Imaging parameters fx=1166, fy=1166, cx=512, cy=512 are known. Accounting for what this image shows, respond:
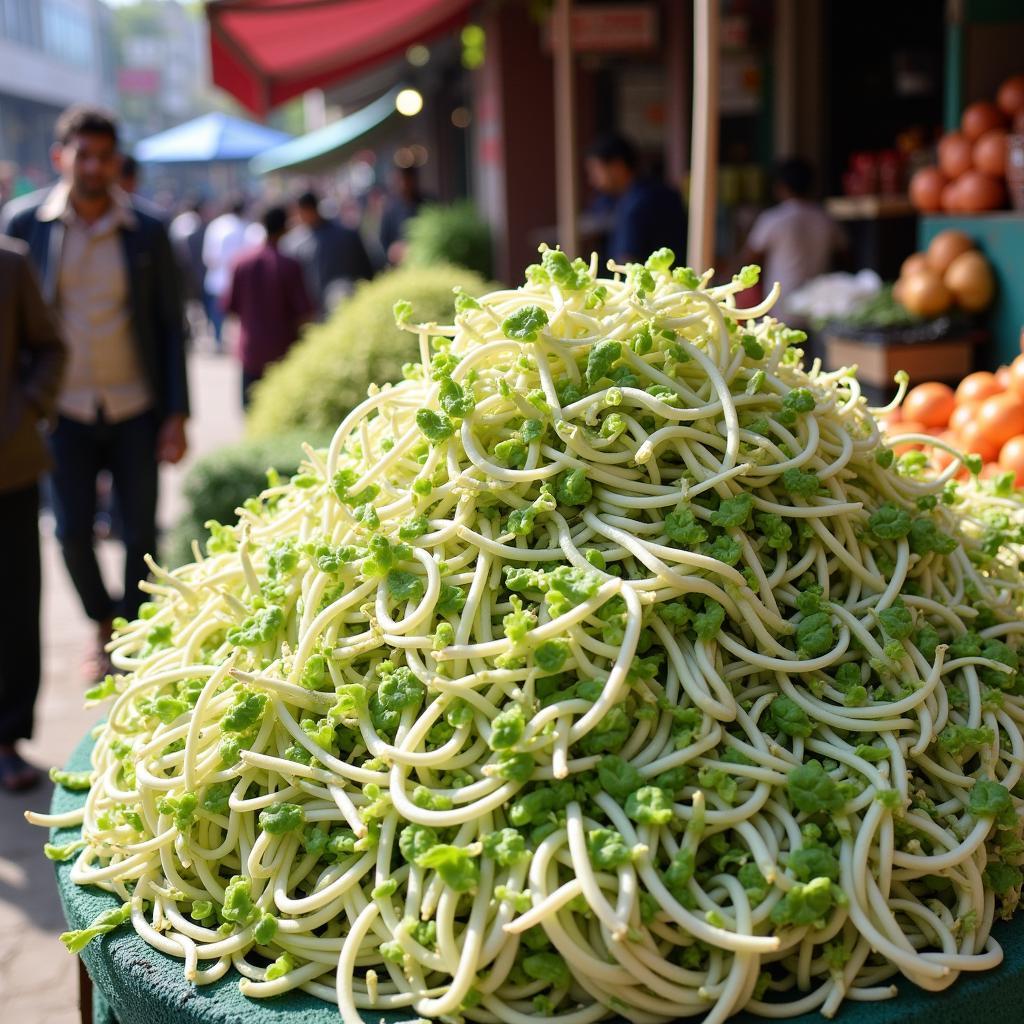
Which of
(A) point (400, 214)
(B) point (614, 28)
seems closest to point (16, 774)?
(B) point (614, 28)

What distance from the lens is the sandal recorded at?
149 inches

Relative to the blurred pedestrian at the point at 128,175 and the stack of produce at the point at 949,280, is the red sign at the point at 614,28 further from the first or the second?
the stack of produce at the point at 949,280

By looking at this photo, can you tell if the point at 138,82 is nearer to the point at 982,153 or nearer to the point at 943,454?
the point at 982,153

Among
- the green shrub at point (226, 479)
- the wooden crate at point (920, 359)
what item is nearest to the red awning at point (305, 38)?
the green shrub at point (226, 479)

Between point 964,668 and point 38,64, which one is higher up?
point 38,64

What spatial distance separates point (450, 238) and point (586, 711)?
1019cm

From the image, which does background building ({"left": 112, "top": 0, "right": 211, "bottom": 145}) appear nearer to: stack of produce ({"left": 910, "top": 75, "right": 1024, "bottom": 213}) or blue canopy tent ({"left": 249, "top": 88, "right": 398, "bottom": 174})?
blue canopy tent ({"left": 249, "top": 88, "right": 398, "bottom": 174})

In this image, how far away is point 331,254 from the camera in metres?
7.95

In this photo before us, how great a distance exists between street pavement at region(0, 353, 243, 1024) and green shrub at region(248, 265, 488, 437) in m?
1.37

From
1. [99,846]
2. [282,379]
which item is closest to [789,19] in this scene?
[282,379]

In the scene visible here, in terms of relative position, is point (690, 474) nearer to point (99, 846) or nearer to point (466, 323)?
point (466, 323)

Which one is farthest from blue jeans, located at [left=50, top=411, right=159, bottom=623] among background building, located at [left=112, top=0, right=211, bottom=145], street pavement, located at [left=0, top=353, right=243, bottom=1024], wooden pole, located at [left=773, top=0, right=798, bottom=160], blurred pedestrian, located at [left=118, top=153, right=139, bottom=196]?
background building, located at [left=112, top=0, right=211, bottom=145]

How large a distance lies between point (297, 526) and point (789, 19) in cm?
730

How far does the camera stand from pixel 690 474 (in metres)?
1.50
